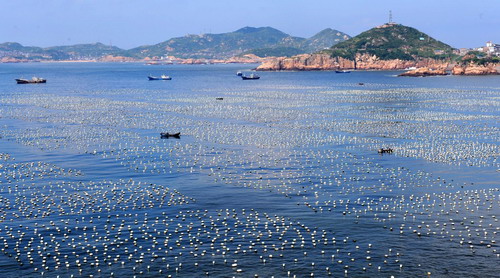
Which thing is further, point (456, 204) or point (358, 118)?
point (358, 118)

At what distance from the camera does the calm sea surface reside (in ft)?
124

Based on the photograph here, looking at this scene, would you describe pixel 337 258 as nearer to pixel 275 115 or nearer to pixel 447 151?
pixel 447 151

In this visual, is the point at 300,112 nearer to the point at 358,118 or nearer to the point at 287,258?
the point at 358,118

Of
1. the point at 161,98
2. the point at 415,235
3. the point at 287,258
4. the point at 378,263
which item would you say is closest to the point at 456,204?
the point at 415,235

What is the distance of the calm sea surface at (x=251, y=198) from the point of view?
37688mm

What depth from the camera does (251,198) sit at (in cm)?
5209

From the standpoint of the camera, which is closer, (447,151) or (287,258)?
(287,258)

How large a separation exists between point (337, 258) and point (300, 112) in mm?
82178

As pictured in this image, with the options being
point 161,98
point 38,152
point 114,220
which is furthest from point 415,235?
point 161,98

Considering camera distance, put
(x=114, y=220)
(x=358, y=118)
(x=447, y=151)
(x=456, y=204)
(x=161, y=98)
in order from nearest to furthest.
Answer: (x=114, y=220)
(x=456, y=204)
(x=447, y=151)
(x=358, y=118)
(x=161, y=98)

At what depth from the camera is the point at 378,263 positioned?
3712 cm

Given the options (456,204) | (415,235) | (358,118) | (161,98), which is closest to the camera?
(415,235)

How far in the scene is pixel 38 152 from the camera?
245 feet

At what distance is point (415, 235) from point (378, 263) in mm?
6018
